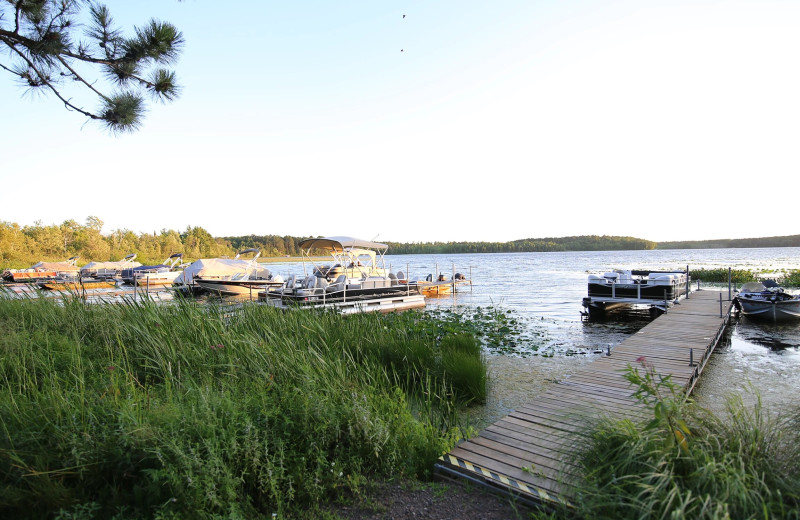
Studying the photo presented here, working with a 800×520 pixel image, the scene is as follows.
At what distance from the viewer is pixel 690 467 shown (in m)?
2.59

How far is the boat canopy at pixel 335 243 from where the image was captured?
715 inches

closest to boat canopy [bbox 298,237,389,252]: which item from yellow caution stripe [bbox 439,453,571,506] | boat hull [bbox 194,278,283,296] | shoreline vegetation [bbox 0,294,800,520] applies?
boat hull [bbox 194,278,283,296]

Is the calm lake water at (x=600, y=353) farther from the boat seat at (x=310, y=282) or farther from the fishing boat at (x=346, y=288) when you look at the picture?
the boat seat at (x=310, y=282)

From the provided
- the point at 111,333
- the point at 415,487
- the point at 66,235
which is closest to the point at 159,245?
the point at 66,235

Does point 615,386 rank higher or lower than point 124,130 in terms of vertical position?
lower

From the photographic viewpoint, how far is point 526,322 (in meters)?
15.8

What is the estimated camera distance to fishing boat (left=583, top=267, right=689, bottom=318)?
16094 millimetres

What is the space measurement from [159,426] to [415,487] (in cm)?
196

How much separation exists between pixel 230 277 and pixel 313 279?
11605 millimetres

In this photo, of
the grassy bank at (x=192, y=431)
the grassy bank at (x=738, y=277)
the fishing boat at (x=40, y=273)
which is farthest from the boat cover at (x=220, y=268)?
the grassy bank at (x=738, y=277)

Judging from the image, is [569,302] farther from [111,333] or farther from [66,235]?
[66,235]

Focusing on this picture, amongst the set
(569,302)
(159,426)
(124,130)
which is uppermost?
(124,130)

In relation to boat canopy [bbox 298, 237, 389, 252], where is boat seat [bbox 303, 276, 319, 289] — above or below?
below

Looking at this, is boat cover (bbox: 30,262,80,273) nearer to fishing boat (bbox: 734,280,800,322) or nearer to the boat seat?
the boat seat
